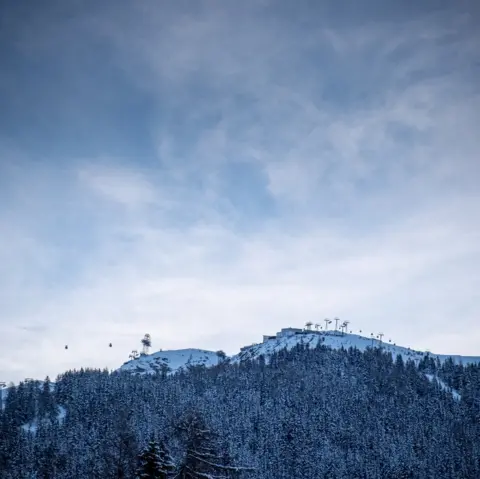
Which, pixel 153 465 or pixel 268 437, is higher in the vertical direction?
pixel 153 465

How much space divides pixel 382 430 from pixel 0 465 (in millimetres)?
112481

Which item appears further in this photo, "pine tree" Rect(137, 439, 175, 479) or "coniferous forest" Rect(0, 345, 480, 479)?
"coniferous forest" Rect(0, 345, 480, 479)

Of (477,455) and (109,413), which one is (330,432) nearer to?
(477,455)

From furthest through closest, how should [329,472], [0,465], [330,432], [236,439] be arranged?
[330,432] < [236,439] < [329,472] < [0,465]

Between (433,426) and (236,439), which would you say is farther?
(433,426)

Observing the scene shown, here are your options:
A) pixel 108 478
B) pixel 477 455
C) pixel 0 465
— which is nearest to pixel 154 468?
pixel 108 478

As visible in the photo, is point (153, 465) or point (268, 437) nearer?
point (153, 465)

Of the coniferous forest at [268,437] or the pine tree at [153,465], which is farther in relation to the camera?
the coniferous forest at [268,437]

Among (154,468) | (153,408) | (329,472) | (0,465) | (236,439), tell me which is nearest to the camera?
(154,468)

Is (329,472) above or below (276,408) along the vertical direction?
below

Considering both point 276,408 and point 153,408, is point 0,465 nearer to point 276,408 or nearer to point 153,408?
point 153,408

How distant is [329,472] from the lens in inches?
5251

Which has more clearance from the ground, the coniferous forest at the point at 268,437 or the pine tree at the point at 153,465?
the pine tree at the point at 153,465

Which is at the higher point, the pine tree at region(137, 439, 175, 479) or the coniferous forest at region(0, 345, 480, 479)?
the pine tree at region(137, 439, 175, 479)
